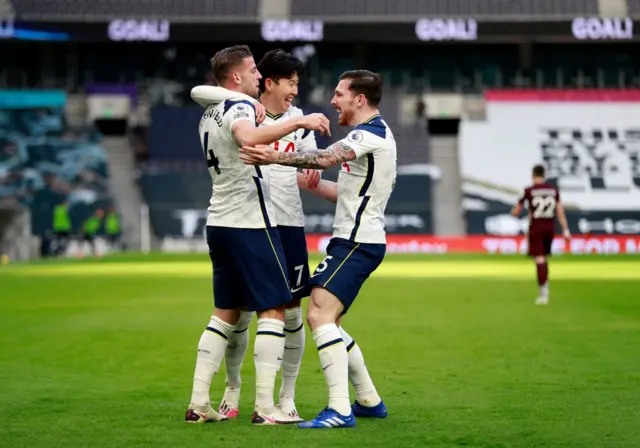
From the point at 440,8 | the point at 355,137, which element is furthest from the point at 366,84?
the point at 440,8

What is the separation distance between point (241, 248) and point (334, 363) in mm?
→ 926

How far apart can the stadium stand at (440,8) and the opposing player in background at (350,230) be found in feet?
141

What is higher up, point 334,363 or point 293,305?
point 293,305

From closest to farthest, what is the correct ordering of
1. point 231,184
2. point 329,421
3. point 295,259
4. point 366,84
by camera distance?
point 329,421 → point 231,184 → point 366,84 → point 295,259

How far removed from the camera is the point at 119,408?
8414 millimetres

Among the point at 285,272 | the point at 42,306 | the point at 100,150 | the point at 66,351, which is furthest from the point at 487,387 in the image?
the point at 100,150

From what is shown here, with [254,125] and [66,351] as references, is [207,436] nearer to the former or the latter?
[254,125]

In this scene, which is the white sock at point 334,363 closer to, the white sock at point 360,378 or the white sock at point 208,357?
the white sock at point 360,378

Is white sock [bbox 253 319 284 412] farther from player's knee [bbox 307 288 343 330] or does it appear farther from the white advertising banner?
the white advertising banner

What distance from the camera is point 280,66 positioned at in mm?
7859

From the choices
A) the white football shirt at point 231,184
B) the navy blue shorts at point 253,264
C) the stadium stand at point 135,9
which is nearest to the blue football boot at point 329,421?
the navy blue shorts at point 253,264

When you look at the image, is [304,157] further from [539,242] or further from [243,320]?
[539,242]

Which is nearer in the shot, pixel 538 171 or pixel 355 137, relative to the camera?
pixel 355 137

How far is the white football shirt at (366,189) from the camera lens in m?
7.63
